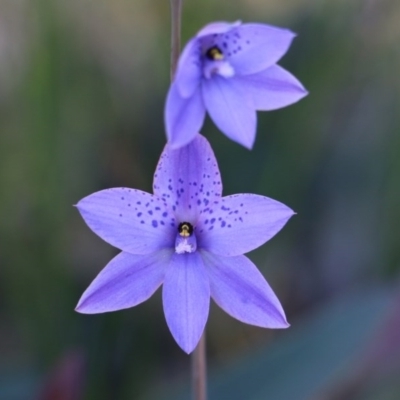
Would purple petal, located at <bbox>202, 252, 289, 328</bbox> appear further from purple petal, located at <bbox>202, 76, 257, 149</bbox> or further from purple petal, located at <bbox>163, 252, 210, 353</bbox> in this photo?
purple petal, located at <bbox>202, 76, 257, 149</bbox>

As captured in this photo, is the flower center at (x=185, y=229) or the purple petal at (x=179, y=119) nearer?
the purple petal at (x=179, y=119)

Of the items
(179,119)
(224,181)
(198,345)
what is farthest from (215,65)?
(224,181)

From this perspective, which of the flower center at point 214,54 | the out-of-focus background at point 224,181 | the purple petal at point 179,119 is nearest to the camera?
the purple petal at point 179,119

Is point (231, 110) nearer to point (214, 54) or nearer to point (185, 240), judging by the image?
Result: point (214, 54)

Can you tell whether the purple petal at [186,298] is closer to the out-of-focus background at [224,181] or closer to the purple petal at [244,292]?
the purple petal at [244,292]

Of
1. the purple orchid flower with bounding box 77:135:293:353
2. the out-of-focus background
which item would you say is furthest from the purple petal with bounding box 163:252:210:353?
the out-of-focus background

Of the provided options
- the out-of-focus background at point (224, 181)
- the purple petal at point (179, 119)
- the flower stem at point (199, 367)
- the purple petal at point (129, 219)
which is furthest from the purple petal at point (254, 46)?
the out-of-focus background at point (224, 181)

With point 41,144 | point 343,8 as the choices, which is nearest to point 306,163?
point 343,8
